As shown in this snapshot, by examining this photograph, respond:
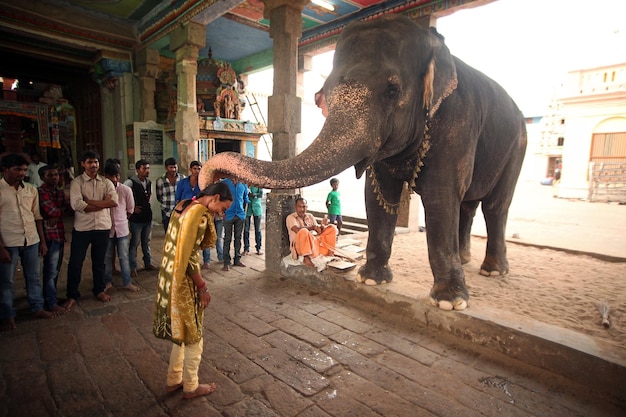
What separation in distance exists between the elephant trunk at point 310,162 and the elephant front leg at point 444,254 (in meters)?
1.03

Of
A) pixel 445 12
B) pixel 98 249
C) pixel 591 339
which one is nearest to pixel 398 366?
pixel 591 339

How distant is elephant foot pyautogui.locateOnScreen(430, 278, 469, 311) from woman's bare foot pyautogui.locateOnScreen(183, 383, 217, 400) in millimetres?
2084

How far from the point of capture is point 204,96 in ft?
35.1

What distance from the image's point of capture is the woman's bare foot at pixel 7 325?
10.6 ft

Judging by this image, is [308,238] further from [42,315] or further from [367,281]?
[42,315]

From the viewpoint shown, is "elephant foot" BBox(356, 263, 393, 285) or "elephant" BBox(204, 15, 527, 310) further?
"elephant foot" BBox(356, 263, 393, 285)

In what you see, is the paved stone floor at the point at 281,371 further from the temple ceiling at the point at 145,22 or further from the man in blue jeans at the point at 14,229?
the temple ceiling at the point at 145,22

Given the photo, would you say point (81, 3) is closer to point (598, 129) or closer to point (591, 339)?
point (591, 339)

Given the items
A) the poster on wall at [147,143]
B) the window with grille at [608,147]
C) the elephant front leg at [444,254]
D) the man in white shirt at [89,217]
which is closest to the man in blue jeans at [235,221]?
the man in white shirt at [89,217]

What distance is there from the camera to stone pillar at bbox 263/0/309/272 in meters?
5.02

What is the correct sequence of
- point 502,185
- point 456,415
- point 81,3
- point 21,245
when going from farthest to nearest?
point 81,3 < point 502,185 < point 21,245 < point 456,415

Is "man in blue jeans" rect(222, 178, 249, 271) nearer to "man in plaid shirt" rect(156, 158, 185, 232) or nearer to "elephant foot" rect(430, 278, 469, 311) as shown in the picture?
"man in plaid shirt" rect(156, 158, 185, 232)

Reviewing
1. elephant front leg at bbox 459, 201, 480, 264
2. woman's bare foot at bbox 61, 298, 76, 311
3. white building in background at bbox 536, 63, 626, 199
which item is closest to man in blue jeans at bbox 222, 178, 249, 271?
woman's bare foot at bbox 61, 298, 76, 311

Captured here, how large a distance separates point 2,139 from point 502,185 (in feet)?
56.2
